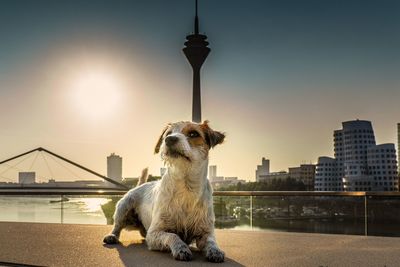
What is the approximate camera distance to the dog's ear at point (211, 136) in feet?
10.5

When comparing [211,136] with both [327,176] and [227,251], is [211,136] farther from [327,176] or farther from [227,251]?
[327,176]

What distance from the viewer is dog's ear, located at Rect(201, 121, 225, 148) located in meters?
3.21

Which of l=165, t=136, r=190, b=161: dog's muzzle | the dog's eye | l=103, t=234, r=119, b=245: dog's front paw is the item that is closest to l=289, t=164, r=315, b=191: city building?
l=103, t=234, r=119, b=245: dog's front paw

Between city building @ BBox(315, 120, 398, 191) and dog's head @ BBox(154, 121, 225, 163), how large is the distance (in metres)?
83.9

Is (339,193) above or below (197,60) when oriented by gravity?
below

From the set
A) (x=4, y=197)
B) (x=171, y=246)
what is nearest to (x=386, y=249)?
(x=171, y=246)

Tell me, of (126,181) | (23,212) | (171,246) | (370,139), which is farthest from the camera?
(370,139)

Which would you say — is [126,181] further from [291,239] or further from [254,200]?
[291,239]

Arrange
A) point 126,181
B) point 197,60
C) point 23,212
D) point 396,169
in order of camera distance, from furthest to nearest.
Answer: point 396,169 → point 197,60 → point 126,181 → point 23,212

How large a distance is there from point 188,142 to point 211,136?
10.4 inches

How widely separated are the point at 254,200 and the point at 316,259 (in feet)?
11.2

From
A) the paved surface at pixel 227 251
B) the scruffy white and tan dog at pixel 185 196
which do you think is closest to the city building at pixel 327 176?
the paved surface at pixel 227 251

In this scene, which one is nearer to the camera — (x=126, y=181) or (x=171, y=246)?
(x=171, y=246)

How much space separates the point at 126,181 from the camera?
7621mm
